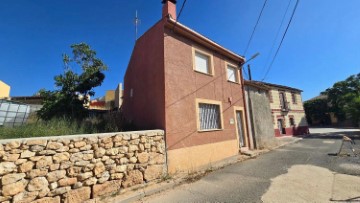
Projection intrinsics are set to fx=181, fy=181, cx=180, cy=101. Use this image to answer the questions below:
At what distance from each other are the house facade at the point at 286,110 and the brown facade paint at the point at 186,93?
45.4ft

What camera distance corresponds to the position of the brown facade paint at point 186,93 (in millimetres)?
7125

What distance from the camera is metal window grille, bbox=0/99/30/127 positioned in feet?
21.2

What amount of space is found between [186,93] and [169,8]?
3.85 m

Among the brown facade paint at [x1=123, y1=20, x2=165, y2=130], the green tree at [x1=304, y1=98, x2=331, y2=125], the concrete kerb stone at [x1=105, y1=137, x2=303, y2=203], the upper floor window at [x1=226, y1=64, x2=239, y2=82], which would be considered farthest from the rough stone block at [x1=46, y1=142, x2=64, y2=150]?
the green tree at [x1=304, y1=98, x2=331, y2=125]

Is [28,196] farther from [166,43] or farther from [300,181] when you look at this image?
[300,181]

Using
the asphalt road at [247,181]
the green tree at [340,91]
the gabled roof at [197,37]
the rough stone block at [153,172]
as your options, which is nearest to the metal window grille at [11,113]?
the rough stone block at [153,172]

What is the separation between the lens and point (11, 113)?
6758 mm

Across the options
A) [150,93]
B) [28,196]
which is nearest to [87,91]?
[150,93]

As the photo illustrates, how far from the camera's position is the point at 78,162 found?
4570 mm

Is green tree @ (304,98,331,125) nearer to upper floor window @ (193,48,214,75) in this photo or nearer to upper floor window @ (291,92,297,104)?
upper floor window @ (291,92,297,104)

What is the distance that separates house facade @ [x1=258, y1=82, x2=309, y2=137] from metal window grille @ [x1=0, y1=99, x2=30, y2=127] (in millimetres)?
21064

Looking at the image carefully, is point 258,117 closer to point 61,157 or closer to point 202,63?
point 202,63

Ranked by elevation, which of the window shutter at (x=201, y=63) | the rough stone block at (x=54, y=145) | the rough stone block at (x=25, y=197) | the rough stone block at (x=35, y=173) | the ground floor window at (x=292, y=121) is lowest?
the rough stone block at (x=25, y=197)

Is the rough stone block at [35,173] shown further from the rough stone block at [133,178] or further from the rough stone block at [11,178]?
the rough stone block at [133,178]
